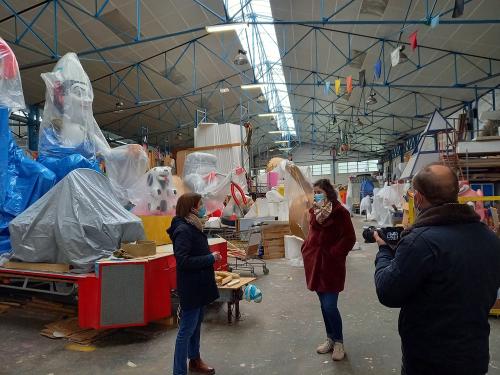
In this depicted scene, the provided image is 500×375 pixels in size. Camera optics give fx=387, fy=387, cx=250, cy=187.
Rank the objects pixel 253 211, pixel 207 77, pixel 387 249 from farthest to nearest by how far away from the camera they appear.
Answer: pixel 207 77 < pixel 253 211 < pixel 387 249

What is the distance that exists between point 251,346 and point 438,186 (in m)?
2.70

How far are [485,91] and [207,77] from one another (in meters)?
9.26

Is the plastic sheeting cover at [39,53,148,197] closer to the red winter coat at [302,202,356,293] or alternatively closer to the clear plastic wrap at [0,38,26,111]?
the clear plastic wrap at [0,38,26,111]

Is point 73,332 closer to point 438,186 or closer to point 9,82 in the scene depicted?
point 9,82

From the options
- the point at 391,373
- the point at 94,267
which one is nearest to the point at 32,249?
the point at 94,267

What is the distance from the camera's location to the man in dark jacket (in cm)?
146

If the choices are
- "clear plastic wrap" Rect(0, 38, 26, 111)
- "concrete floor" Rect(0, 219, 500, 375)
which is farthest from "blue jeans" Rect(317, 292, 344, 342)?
"clear plastic wrap" Rect(0, 38, 26, 111)

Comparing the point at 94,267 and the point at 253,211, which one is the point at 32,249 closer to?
the point at 94,267

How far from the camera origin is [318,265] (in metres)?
3.24

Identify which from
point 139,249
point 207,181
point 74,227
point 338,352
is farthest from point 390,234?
point 207,181

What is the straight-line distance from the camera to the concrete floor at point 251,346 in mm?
3205

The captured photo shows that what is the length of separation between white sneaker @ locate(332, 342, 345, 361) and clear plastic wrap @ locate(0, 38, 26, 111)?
4779 millimetres

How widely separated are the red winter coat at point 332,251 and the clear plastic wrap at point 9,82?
4.24m

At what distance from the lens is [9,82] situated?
4918 millimetres
